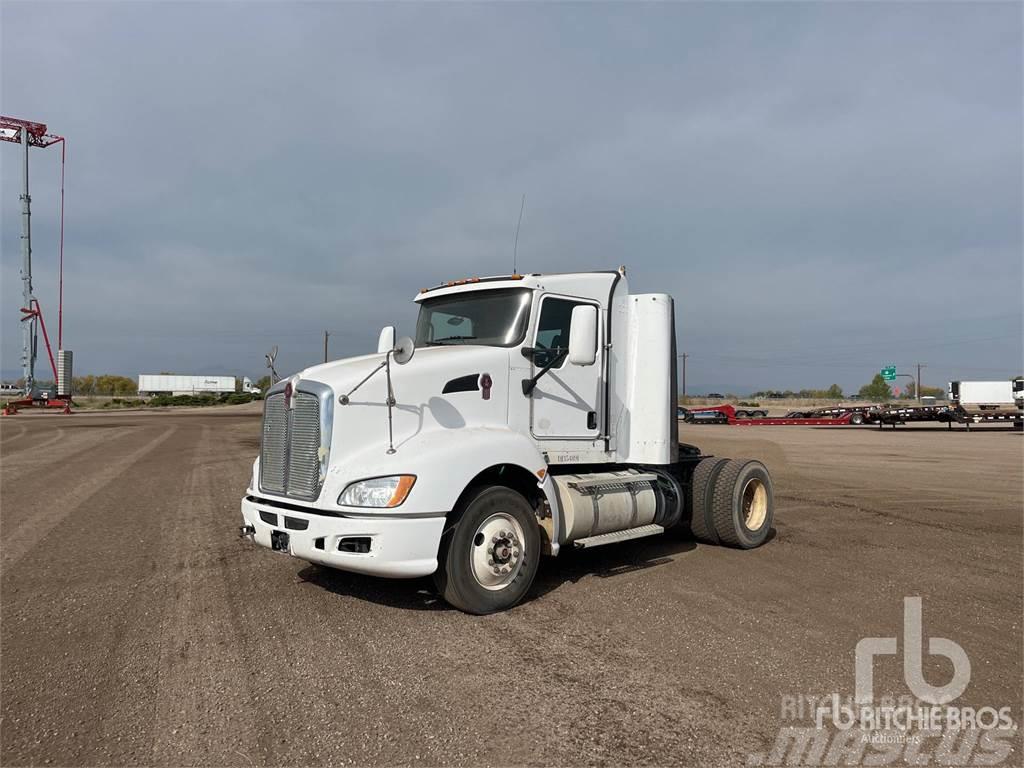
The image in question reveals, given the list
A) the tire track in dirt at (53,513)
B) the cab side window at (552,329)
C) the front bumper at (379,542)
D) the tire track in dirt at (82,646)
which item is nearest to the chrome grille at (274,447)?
the front bumper at (379,542)

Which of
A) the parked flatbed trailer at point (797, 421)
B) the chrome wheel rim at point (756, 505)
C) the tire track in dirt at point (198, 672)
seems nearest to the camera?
the tire track in dirt at point (198, 672)

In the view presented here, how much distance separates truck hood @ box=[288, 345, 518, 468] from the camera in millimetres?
5145

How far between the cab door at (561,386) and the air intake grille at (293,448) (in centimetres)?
192

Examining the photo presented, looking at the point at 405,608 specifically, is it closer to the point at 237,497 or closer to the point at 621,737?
the point at 621,737

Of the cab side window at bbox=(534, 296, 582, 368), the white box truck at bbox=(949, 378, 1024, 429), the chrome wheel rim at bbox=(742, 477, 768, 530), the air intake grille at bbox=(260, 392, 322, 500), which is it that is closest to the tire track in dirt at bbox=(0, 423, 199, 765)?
the air intake grille at bbox=(260, 392, 322, 500)

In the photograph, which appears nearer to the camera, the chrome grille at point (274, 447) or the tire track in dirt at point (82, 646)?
the tire track in dirt at point (82, 646)

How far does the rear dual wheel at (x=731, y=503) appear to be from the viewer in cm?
755

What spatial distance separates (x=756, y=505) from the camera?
8117mm

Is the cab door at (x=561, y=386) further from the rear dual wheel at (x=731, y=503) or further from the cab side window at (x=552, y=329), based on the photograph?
the rear dual wheel at (x=731, y=503)

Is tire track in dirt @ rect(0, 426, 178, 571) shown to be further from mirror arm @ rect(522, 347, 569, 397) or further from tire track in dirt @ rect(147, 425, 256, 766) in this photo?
mirror arm @ rect(522, 347, 569, 397)

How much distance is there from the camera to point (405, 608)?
5.31m

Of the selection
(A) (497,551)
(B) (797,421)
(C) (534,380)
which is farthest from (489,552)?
(B) (797,421)

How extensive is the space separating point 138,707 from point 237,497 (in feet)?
25.8

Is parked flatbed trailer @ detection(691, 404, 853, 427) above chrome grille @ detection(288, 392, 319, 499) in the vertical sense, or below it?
below
